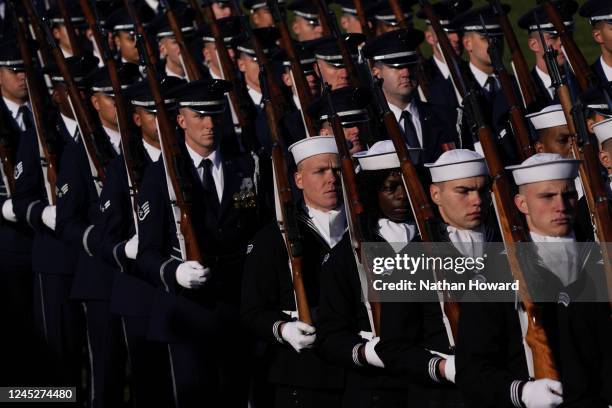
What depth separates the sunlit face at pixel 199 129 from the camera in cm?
970

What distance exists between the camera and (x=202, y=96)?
32.1 feet

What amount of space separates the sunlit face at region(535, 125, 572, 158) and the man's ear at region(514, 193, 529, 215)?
86.2 inches

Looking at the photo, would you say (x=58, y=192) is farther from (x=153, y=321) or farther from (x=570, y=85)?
(x=570, y=85)

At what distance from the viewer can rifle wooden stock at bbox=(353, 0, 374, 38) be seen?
1400cm

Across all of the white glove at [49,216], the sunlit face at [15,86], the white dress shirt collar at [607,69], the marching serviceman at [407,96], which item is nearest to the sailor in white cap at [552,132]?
the marching serviceman at [407,96]

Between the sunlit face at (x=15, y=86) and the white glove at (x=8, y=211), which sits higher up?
the sunlit face at (x=15, y=86)

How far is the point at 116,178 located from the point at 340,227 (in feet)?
7.07

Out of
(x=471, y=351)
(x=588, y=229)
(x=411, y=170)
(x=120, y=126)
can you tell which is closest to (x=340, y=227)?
(x=411, y=170)

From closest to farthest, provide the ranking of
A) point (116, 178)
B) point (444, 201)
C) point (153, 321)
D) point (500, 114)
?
point (444, 201) → point (153, 321) → point (116, 178) → point (500, 114)

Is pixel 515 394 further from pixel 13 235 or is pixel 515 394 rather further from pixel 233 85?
pixel 13 235

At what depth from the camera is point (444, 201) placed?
7.76m

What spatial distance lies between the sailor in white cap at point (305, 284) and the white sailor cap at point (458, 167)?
0.90 meters

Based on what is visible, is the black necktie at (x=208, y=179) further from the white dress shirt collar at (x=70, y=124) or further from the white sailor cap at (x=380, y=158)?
the white dress shirt collar at (x=70, y=124)

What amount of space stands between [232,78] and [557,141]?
4191 millimetres
